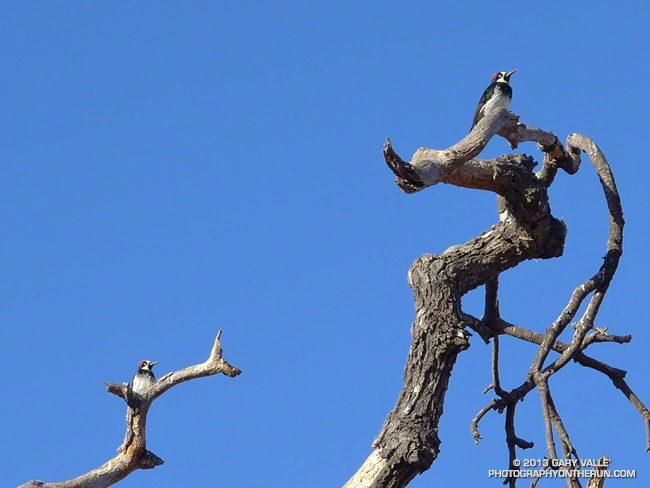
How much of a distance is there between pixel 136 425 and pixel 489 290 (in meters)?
2.57

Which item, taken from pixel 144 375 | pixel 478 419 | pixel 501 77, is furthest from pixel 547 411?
pixel 144 375

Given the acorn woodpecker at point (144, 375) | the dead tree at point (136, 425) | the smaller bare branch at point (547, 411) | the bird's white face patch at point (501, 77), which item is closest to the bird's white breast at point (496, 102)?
the bird's white face patch at point (501, 77)

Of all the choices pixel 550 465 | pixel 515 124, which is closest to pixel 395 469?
pixel 550 465

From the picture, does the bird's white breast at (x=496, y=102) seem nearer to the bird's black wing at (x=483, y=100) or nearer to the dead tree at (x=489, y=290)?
the bird's black wing at (x=483, y=100)

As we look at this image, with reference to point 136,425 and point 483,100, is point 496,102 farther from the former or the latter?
point 136,425

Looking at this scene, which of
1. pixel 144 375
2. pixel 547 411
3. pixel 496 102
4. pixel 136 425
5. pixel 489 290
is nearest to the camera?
pixel 547 411

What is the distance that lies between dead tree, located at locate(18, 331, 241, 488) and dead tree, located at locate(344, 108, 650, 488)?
6.82 feet

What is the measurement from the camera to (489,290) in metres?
5.31

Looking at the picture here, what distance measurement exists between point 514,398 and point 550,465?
1.60 ft

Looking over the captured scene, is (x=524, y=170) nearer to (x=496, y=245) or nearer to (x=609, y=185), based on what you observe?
(x=496, y=245)

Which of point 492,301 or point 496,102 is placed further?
point 496,102

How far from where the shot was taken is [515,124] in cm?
513

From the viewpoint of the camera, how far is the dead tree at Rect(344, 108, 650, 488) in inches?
159

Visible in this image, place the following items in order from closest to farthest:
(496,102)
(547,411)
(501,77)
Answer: (547,411)
(496,102)
(501,77)
